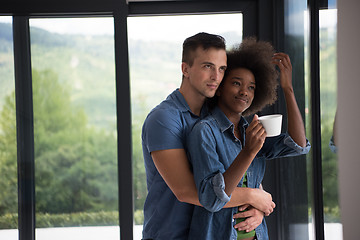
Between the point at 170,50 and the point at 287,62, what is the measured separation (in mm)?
1118

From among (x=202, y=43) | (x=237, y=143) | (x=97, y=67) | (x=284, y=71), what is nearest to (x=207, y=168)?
(x=237, y=143)

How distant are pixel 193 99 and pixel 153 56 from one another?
1.16 meters

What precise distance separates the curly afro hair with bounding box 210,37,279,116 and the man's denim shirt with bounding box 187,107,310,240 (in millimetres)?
201

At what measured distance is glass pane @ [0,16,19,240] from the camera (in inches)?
103

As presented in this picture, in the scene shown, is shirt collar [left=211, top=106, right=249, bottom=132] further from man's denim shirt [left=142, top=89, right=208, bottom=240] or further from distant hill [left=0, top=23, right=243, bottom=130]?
distant hill [left=0, top=23, right=243, bottom=130]

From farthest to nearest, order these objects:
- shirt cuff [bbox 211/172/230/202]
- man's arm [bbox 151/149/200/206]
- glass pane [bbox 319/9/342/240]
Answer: glass pane [bbox 319/9/342/240] < man's arm [bbox 151/149/200/206] < shirt cuff [bbox 211/172/230/202]

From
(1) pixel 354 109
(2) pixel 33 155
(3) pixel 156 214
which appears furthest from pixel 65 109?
(1) pixel 354 109

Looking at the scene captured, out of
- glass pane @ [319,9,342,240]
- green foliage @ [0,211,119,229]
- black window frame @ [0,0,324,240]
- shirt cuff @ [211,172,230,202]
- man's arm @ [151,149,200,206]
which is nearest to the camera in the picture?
shirt cuff @ [211,172,230,202]

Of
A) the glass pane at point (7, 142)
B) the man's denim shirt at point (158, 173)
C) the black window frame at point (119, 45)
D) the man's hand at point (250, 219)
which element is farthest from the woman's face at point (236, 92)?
the glass pane at point (7, 142)

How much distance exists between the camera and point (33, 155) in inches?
104

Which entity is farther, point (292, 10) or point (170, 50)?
point (170, 50)

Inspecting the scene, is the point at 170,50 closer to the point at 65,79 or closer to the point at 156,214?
the point at 65,79

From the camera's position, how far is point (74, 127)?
2.65 m

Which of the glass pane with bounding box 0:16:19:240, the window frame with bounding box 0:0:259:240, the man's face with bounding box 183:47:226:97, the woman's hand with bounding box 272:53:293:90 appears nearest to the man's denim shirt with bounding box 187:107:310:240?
the man's face with bounding box 183:47:226:97
